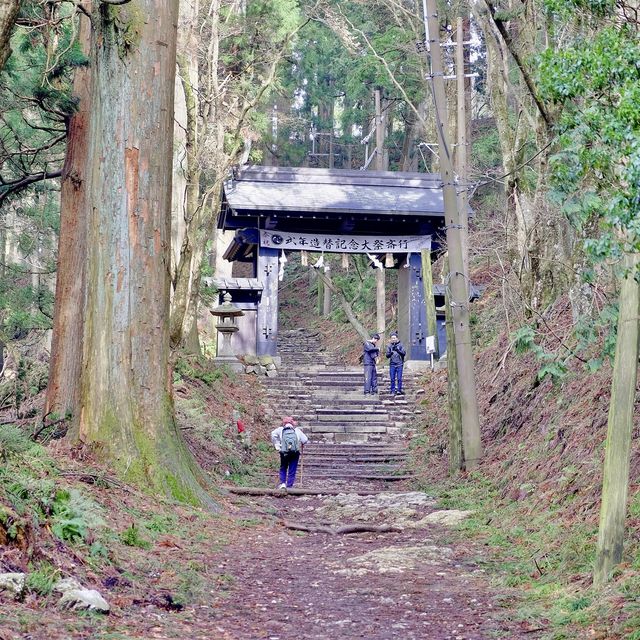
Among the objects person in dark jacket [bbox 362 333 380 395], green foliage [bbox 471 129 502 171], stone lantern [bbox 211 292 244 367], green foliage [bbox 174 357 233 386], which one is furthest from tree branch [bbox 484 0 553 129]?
green foliage [bbox 471 129 502 171]

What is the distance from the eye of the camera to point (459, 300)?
542 inches

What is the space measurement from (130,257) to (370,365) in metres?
12.0

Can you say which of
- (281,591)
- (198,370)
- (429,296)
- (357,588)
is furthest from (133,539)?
(429,296)

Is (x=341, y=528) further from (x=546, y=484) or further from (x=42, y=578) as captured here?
(x=42, y=578)

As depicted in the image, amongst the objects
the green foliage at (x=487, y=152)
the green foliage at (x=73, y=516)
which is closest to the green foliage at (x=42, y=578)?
the green foliage at (x=73, y=516)

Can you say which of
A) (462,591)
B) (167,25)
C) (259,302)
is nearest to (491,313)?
(259,302)

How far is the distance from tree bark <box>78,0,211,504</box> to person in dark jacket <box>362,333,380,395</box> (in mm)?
11279

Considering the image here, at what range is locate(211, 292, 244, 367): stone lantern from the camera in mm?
22938

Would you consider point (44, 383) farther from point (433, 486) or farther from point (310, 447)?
point (433, 486)

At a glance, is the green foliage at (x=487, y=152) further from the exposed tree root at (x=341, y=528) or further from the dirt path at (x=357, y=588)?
the dirt path at (x=357, y=588)

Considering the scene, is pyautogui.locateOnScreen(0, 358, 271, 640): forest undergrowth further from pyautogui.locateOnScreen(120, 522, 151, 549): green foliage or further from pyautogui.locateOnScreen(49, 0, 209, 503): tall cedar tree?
pyautogui.locateOnScreen(49, 0, 209, 503): tall cedar tree

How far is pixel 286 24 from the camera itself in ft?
68.9

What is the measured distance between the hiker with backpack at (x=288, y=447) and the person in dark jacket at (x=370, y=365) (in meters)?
7.18

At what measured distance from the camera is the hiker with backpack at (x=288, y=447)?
1327 cm
